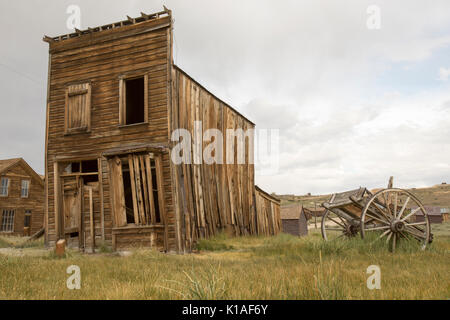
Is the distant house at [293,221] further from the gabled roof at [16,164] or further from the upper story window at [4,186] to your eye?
the upper story window at [4,186]

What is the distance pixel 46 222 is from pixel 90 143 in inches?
134

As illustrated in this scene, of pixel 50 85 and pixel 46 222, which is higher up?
pixel 50 85

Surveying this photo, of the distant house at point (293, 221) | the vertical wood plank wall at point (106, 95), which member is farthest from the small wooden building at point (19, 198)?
the distant house at point (293, 221)

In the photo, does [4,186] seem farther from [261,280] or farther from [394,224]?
[261,280]

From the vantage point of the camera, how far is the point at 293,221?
25484 millimetres

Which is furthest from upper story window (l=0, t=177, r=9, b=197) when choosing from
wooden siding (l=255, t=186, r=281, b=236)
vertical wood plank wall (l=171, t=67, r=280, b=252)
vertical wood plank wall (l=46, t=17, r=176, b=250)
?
wooden siding (l=255, t=186, r=281, b=236)

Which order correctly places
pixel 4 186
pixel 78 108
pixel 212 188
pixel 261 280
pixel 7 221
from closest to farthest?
pixel 261 280 < pixel 78 108 < pixel 212 188 < pixel 7 221 < pixel 4 186

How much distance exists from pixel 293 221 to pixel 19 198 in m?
21.0

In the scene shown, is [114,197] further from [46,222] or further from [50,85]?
[50,85]

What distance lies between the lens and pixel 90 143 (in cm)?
1240

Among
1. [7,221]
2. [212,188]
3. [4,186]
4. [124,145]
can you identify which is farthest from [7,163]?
[212,188]
